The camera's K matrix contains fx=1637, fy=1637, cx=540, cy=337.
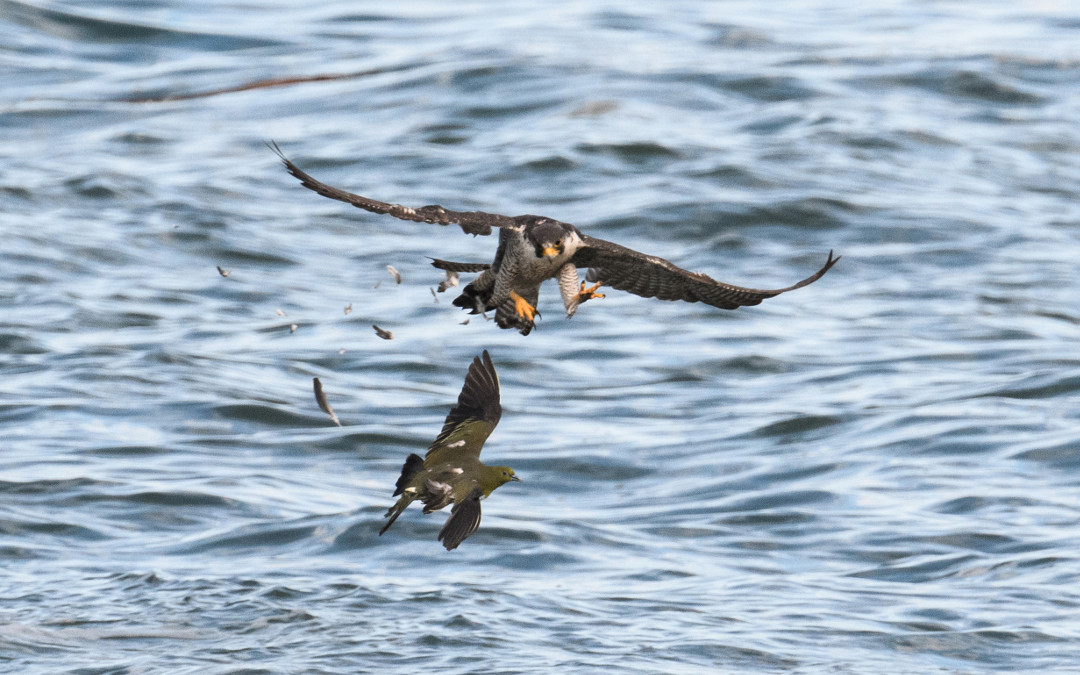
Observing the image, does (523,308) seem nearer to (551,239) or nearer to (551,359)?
(551,239)

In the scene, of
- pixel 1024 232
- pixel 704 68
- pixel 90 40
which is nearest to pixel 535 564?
pixel 1024 232

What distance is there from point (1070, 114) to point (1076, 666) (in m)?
17.5

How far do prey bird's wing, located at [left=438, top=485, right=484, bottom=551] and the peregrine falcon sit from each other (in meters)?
0.75

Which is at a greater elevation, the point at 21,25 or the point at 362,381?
the point at 21,25

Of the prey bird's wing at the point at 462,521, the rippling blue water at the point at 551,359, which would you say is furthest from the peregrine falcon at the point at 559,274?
the rippling blue water at the point at 551,359

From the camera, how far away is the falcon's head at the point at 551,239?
256 inches

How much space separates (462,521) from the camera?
665 cm

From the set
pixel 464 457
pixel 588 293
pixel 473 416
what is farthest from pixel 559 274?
pixel 464 457

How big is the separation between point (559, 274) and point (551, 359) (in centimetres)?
997

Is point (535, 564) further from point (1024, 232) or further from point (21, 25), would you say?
point (21, 25)

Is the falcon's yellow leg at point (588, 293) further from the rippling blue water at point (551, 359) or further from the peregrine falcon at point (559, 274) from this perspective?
the rippling blue water at point (551, 359)

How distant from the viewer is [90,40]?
98.7ft

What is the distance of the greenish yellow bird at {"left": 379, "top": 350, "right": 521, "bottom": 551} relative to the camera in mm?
6809

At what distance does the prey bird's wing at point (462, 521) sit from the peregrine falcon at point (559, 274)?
2.46ft
